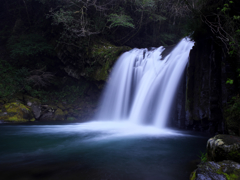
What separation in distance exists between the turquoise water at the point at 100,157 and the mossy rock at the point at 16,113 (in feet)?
11.6

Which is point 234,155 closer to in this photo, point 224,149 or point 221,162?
point 224,149

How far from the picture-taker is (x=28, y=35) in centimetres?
1288

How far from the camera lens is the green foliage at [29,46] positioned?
1157 cm

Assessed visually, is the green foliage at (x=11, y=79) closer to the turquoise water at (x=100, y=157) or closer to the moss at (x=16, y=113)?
the moss at (x=16, y=113)

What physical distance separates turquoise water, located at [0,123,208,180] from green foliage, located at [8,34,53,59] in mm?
7421

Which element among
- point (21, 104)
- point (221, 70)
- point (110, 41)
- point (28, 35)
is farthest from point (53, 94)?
point (221, 70)

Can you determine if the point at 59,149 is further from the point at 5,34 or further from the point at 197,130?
the point at 5,34

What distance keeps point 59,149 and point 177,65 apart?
6.27 meters

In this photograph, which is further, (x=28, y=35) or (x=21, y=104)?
(x=28, y=35)

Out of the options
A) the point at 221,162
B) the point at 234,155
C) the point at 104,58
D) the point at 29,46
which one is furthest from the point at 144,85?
the point at 29,46

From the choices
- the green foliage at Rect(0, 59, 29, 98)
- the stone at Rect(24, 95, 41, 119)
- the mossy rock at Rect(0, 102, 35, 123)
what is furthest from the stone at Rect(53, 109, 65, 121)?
the green foliage at Rect(0, 59, 29, 98)

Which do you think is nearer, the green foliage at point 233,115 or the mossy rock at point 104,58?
the green foliage at point 233,115

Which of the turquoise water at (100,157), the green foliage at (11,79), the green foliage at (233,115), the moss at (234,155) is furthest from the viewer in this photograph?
the green foliage at (11,79)

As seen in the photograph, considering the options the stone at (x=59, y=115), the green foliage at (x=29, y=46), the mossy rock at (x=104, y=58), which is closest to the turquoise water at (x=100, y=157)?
the stone at (x=59, y=115)
